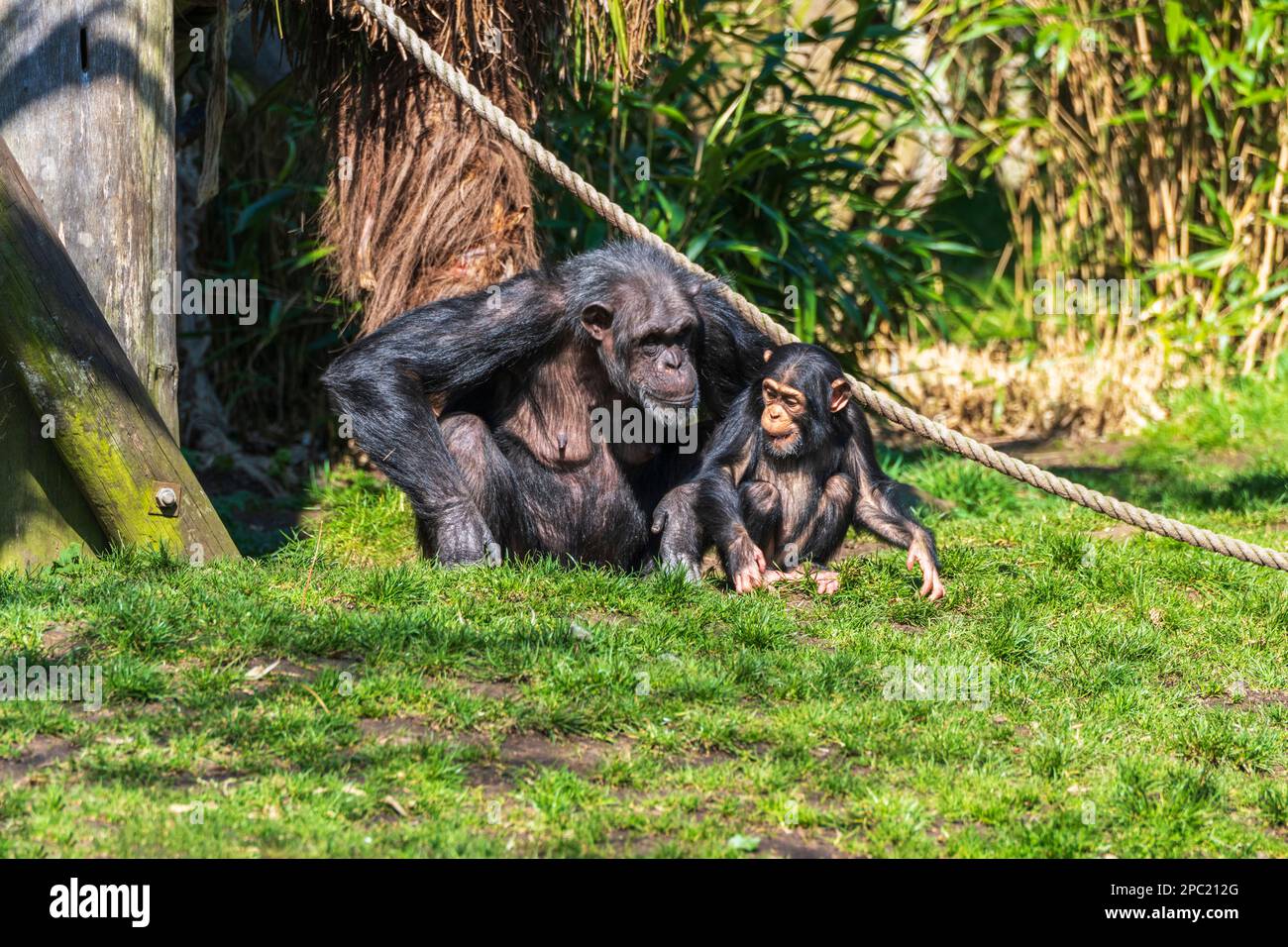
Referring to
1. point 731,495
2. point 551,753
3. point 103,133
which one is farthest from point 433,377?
point 551,753

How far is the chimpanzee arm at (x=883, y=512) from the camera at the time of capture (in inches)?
218

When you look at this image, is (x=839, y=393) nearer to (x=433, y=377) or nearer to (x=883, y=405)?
(x=883, y=405)

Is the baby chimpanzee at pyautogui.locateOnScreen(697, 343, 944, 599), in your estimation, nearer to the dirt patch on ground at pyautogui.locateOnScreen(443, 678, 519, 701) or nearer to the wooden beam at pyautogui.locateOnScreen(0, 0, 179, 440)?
the dirt patch on ground at pyautogui.locateOnScreen(443, 678, 519, 701)

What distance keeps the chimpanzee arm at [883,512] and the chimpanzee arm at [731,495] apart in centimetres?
45

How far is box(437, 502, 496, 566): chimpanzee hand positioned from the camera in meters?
5.73

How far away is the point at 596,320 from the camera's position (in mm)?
5988

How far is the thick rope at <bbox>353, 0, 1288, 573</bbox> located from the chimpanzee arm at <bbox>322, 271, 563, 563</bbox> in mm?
472

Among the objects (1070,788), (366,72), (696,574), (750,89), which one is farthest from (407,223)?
(1070,788)

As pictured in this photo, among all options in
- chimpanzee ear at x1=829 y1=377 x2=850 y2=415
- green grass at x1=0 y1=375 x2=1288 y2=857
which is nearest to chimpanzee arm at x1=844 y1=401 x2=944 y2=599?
green grass at x1=0 y1=375 x2=1288 y2=857

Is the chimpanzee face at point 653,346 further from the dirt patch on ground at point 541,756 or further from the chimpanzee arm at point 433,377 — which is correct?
the dirt patch on ground at point 541,756

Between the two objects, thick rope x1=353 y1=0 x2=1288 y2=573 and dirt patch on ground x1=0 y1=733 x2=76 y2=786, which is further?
thick rope x1=353 y1=0 x2=1288 y2=573

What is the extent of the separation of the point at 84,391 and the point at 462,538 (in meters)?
1.48

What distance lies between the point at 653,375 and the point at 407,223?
1666mm
